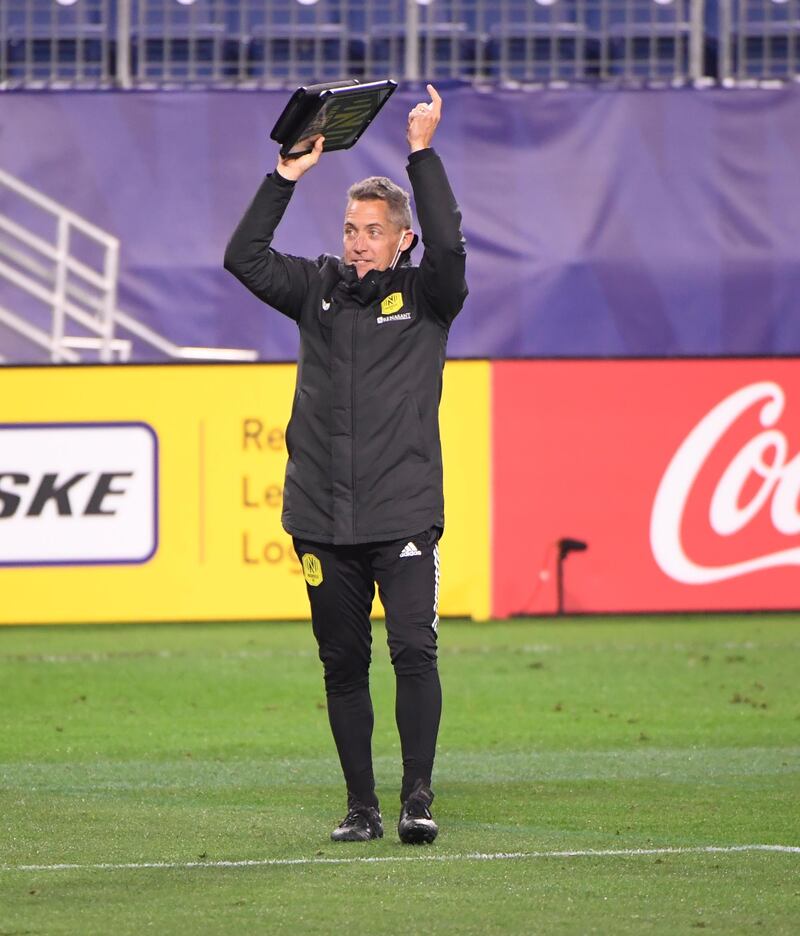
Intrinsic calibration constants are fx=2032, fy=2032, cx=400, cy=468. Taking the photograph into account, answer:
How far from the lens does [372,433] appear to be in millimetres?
5996

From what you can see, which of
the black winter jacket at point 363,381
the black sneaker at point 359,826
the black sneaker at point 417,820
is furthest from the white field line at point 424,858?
the black winter jacket at point 363,381

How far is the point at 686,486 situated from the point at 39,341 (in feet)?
22.4

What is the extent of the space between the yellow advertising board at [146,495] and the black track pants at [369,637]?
6.62 meters

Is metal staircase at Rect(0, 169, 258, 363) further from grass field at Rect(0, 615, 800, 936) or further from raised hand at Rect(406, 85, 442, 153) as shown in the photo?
raised hand at Rect(406, 85, 442, 153)

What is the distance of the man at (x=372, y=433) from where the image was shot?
19.6 ft

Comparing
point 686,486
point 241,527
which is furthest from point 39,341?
point 686,486

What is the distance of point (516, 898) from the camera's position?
5117 mm

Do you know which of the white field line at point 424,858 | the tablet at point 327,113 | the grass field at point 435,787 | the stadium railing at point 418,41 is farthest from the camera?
the stadium railing at point 418,41

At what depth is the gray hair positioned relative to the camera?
5988 mm

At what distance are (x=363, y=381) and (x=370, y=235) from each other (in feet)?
1.43

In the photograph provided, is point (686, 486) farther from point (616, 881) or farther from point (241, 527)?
point (616, 881)

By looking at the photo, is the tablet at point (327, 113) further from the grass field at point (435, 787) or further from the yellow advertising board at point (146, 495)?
the yellow advertising board at point (146, 495)

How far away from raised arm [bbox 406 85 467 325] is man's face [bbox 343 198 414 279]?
13 cm

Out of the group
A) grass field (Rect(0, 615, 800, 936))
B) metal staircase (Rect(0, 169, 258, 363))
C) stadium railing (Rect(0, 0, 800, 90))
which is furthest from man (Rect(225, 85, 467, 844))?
stadium railing (Rect(0, 0, 800, 90))
